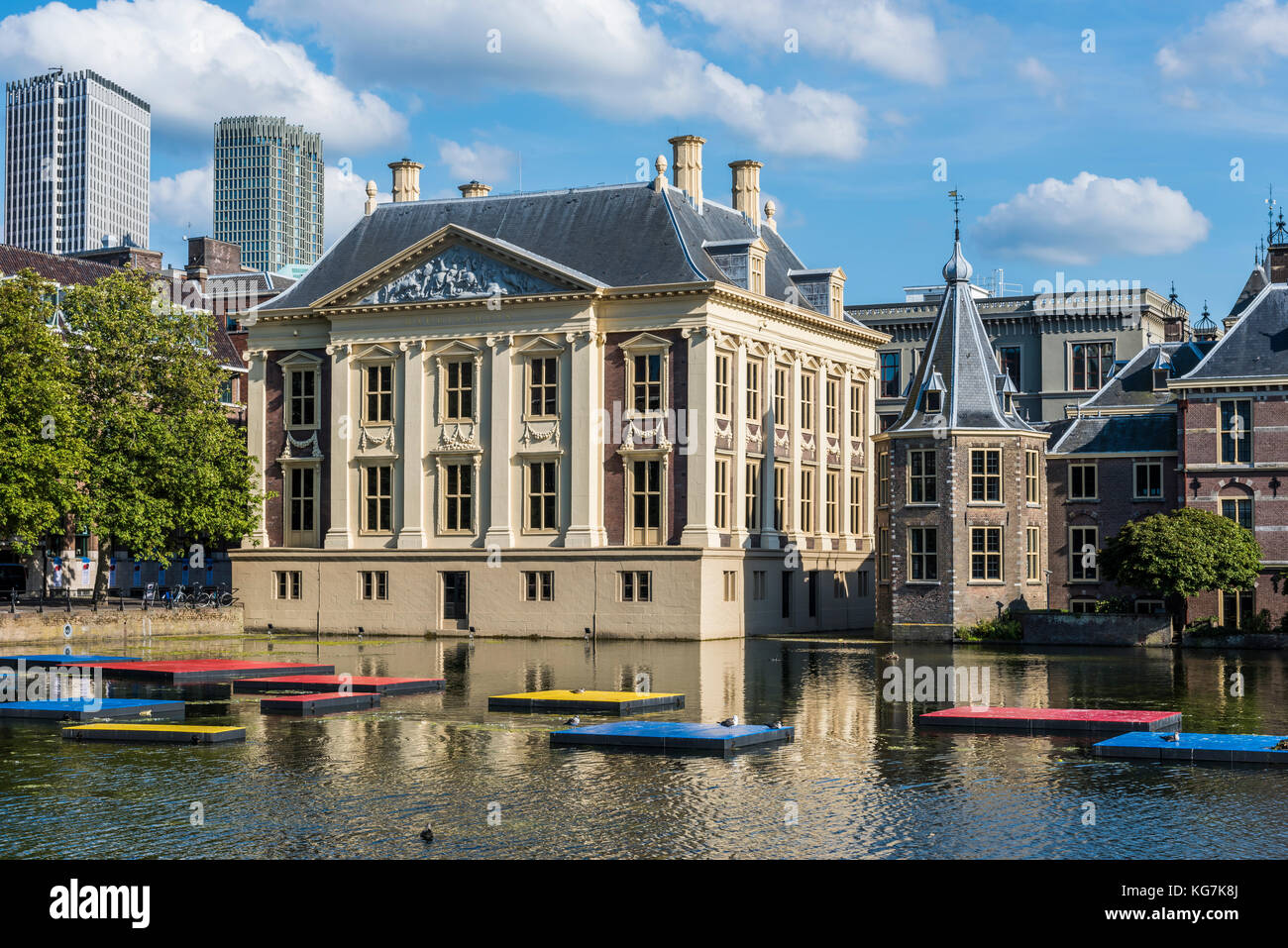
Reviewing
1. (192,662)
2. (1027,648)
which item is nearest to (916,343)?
(1027,648)

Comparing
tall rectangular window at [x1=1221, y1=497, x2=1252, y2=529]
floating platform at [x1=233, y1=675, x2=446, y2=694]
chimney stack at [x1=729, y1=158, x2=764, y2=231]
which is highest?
chimney stack at [x1=729, y1=158, x2=764, y2=231]

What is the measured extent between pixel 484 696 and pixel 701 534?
27705 mm

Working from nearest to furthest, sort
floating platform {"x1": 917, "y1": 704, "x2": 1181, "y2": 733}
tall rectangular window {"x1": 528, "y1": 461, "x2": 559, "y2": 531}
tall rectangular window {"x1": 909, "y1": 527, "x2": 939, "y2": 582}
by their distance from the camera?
1. floating platform {"x1": 917, "y1": 704, "x2": 1181, "y2": 733}
2. tall rectangular window {"x1": 909, "y1": 527, "x2": 939, "y2": 582}
3. tall rectangular window {"x1": 528, "y1": 461, "x2": 559, "y2": 531}

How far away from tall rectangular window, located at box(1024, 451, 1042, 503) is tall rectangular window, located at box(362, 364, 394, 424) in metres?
27.7

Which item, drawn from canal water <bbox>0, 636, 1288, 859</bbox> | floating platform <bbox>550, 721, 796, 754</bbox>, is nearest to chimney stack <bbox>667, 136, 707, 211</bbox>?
canal water <bbox>0, 636, 1288, 859</bbox>

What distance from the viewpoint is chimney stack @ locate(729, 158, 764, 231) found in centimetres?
7869

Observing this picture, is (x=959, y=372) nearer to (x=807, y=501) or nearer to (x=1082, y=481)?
(x=1082, y=481)

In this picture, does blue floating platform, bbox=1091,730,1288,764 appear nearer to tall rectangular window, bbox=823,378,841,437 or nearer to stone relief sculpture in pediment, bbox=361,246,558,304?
stone relief sculpture in pediment, bbox=361,246,558,304

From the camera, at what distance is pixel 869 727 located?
30859 mm

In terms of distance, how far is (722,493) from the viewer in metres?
66.5

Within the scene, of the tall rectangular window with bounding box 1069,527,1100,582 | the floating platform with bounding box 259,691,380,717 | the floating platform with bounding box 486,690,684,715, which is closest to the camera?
the floating platform with bounding box 259,691,380,717

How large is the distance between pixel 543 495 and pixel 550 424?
3065mm

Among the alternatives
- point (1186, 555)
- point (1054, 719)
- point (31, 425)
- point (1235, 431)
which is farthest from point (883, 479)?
point (1054, 719)
